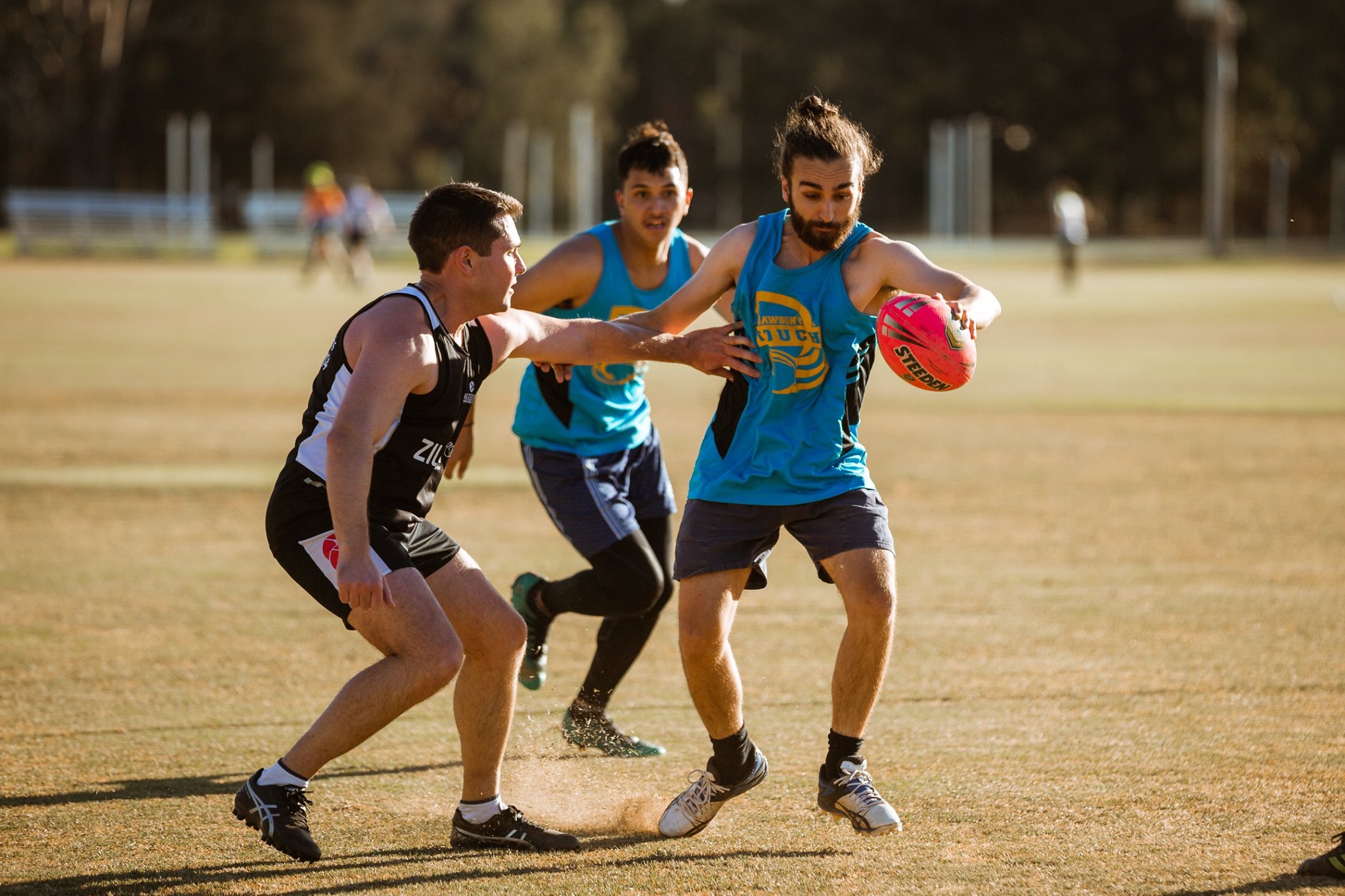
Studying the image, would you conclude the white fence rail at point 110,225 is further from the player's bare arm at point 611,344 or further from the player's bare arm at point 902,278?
the player's bare arm at point 902,278

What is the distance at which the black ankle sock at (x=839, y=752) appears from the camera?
448 centimetres

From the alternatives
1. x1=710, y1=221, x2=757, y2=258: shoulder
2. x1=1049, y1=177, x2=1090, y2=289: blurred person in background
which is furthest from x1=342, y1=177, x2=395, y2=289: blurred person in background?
x1=710, y1=221, x2=757, y2=258: shoulder

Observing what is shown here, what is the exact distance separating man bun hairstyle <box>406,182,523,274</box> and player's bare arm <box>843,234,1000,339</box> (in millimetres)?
1072

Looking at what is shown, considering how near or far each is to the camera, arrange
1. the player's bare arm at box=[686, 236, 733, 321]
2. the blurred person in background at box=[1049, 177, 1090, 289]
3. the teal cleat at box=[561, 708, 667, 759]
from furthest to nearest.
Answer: the blurred person in background at box=[1049, 177, 1090, 289] → the teal cleat at box=[561, 708, 667, 759] → the player's bare arm at box=[686, 236, 733, 321]

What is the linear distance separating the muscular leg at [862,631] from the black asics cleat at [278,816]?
59.3 inches

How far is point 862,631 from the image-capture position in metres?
4.54

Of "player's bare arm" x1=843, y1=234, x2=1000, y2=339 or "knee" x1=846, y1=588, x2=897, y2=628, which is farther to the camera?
"player's bare arm" x1=843, y1=234, x2=1000, y2=339

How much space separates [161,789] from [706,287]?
2300 millimetres

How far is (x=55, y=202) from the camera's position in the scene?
4819 centimetres

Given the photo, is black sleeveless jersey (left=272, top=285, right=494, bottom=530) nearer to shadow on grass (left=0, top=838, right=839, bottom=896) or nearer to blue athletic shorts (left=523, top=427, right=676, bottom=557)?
shadow on grass (left=0, top=838, right=839, bottom=896)

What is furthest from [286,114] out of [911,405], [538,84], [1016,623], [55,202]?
[1016,623]

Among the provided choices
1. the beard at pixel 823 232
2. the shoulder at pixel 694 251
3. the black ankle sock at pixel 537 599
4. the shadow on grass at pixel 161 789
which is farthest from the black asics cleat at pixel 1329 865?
the shoulder at pixel 694 251

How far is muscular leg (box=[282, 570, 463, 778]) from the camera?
4176 millimetres

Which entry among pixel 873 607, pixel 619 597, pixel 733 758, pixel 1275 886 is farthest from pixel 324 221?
pixel 1275 886
